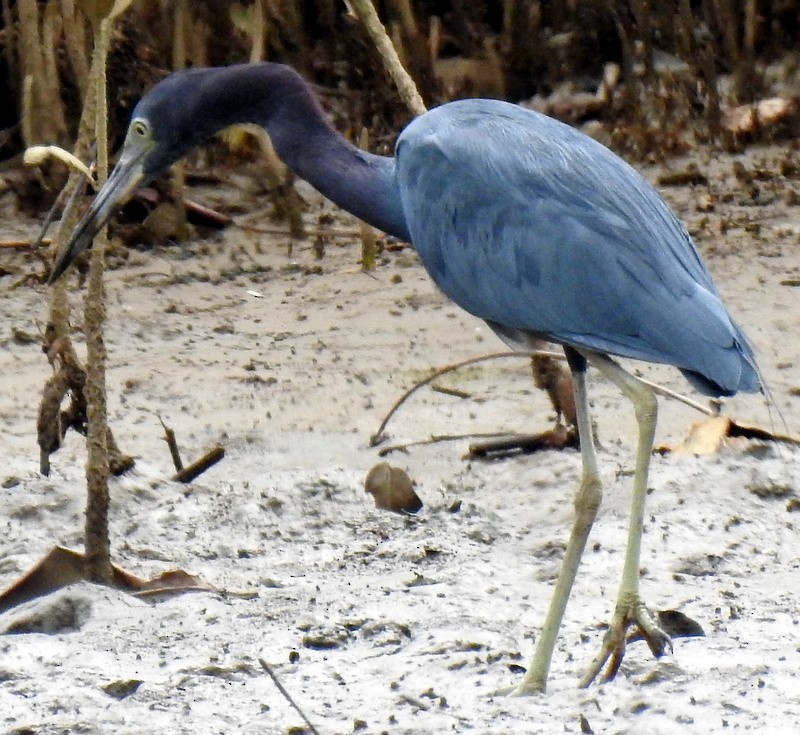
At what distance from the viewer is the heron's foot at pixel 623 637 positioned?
3090mm

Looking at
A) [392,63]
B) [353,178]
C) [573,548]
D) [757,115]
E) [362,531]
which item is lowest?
[362,531]

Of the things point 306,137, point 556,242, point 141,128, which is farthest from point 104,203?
point 556,242

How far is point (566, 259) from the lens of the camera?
137 inches

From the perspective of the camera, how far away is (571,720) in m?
2.91

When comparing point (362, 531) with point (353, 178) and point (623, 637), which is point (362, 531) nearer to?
point (353, 178)

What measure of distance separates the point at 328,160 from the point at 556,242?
0.72 m

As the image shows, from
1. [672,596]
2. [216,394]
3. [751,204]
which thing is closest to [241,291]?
[216,394]

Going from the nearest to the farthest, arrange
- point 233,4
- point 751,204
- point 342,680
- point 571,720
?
point 571,720 → point 342,680 → point 751,204 → point 233,4

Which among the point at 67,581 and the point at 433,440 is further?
the point at 433,440

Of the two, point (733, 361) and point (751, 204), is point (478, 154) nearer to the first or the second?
point (733, 361)

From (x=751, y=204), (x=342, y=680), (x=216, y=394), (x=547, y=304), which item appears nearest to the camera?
(x=342, y=680)

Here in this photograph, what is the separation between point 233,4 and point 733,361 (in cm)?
591

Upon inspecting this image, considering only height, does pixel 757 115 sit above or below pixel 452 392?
above

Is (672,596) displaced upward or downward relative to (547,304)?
downward
